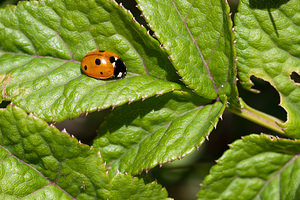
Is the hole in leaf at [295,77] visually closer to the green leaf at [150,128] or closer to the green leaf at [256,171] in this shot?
the green leaf at [256,171]

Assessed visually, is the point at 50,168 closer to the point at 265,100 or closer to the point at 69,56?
the point at 69,56

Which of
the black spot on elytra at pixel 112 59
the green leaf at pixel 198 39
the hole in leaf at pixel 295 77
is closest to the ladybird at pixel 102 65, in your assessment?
the black spot on elytra at pixel 112 59

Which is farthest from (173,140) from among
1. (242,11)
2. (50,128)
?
(242,11)

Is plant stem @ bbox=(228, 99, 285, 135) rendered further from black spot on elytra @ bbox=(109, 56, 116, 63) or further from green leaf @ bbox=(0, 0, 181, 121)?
black spot on elytra @ bbox=(109, 56, 116, 63)

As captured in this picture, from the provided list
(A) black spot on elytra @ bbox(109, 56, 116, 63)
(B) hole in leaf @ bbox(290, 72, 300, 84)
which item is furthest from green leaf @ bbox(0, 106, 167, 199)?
(B) hole in leaf @ bbox(290, 72, 300, 84)

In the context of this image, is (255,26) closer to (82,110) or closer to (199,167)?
(82,110)

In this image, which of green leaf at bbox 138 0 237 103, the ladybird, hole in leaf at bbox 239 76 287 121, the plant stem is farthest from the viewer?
hole in leaf at bbox 239 76 287 121
